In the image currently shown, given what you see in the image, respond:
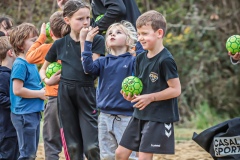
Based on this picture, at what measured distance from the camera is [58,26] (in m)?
6.62

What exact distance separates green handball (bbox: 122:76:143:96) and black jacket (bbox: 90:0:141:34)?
51.4 inches

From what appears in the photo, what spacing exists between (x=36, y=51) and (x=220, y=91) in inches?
361

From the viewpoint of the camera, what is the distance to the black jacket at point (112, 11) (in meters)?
6.62

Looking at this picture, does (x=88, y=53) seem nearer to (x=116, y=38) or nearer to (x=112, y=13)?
(x=116, y=38)

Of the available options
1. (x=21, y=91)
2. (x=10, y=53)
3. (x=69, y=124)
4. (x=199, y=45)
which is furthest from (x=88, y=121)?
(x=199, y=45)

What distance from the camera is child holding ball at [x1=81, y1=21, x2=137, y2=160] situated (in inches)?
234

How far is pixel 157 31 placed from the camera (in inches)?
219

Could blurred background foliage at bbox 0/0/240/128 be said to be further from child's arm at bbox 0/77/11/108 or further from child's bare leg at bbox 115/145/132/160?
child's bare leg at bbox 115/145/132/160

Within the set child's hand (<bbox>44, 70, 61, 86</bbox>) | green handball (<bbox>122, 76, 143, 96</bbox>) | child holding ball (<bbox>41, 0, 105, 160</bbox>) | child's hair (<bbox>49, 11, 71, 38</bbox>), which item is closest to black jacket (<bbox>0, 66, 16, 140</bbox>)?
child's hair (<bbox>49, 11, 71, 38</bbox>)

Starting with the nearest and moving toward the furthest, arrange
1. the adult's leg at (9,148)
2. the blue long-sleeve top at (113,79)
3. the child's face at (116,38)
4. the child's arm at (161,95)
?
the child's arm at (161,95)
the blue long-sleeve top at (113,79)
the child's face at (116,38)
the adult's leg at (9,148)

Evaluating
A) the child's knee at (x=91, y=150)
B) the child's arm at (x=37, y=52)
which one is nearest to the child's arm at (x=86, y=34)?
the child's arm at (x=37, y=52)

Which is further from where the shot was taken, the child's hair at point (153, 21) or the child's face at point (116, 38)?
the child's face at point (116, 38)

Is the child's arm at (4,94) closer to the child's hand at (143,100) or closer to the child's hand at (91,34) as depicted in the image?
the child's hand at (91,34)

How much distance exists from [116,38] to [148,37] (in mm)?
599
